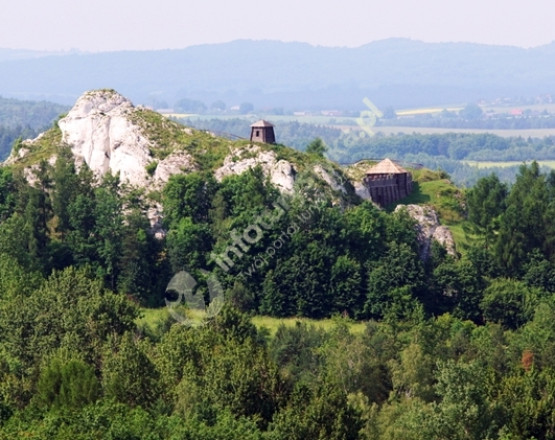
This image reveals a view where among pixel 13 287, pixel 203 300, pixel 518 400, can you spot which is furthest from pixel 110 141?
pixel 518 400

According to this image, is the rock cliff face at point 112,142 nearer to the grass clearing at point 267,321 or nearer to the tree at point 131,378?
the grass clearing at point 267,321

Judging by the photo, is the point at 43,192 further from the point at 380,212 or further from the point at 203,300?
the point at 380,212

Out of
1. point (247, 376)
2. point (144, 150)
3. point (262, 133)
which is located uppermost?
point (262, 133)

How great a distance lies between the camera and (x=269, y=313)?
80.9 m

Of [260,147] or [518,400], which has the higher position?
[260,147]

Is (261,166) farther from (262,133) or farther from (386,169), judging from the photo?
(386,169)

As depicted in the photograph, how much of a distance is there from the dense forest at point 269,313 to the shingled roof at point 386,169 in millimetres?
5795

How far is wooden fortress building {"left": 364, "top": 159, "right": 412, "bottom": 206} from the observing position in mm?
92875

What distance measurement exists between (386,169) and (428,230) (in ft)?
26.8

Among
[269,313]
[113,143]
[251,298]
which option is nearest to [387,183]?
[269,313]

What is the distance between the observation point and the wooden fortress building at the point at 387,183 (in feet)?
305

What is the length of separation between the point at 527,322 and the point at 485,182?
48.6ft

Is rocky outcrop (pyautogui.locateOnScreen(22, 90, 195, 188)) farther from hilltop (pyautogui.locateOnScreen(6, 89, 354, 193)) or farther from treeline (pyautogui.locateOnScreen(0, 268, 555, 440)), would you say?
treeline (pyautogui.locateOnScreen(0, 268, 555, 440))

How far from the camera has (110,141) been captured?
91812 millimetres
